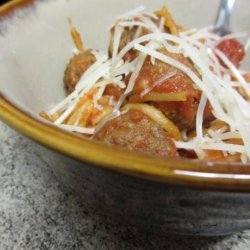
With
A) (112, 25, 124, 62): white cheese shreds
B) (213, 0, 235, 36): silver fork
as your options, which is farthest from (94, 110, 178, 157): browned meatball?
(213, 0, 235, 36): silver fork

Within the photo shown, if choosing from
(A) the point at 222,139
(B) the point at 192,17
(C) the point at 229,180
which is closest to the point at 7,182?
(A) the point at 222,139

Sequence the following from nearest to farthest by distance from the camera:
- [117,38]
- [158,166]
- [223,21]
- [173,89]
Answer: [158,166] → [173,89] → [117,38] → [223,21]

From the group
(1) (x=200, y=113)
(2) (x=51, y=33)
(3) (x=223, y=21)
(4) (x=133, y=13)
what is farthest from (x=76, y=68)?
(3) (x=223, y=21)

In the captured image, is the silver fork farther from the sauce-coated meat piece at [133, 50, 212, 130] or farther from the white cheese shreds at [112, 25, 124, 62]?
the sauce-coated meat piece at [133, 50, 212, 130]

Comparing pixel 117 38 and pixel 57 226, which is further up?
pixel 117 38

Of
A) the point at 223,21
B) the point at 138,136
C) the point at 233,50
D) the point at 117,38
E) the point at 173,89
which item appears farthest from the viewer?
the point at 223,21

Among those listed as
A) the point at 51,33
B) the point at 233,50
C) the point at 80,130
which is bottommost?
the point at 233,50

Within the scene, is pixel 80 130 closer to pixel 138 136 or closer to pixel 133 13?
pixel 138 136
